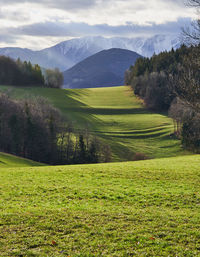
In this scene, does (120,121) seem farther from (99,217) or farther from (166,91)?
(99,217)

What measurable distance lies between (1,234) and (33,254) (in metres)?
2.46

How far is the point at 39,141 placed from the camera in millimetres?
77375

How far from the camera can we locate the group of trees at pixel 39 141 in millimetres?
74375

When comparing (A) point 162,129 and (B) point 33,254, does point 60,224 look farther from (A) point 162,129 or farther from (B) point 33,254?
(A) point 162,129

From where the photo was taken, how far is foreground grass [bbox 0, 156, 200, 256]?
40.2 ft

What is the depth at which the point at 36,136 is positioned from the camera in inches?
3036

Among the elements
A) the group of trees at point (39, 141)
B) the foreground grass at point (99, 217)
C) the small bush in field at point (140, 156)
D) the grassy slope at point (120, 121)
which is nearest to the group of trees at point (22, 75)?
the grassy slope at point (120, 121)

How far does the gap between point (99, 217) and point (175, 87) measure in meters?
35.9

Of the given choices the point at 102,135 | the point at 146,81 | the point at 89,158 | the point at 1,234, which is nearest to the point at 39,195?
the point at 1,234

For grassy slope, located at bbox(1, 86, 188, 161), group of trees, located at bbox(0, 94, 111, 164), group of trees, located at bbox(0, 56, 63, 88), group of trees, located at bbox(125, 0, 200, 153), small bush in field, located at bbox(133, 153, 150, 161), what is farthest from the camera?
group of trees, located at bbox(0, 56, 63, 88)

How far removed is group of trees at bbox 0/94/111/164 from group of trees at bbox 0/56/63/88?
8399cm

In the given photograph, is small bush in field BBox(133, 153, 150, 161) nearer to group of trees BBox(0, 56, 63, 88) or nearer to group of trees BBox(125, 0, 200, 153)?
group of trees BBox(125, 0, 200, 153)

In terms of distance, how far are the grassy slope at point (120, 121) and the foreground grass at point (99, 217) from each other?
180ft

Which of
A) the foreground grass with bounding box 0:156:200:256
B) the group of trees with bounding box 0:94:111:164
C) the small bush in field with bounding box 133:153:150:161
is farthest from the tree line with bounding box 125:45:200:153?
the group of trees with bounding box 0:94:111:164
